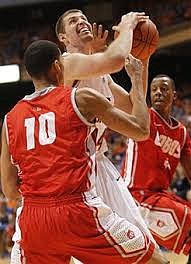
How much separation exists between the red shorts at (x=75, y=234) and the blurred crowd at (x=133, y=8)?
6260 millimetres

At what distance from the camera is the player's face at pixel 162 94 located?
596 cm

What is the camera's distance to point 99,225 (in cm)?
336

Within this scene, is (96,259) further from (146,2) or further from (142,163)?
(146,2)

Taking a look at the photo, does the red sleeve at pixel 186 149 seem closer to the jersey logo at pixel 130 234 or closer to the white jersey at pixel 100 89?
the white jersey at pixel 100 89

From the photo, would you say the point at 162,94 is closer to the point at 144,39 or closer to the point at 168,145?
the point at 168,145

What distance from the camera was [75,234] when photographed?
3289 mm

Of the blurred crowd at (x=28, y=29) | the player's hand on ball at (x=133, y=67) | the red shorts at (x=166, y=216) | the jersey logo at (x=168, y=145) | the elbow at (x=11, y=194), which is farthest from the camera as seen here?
the blurred crowd at (x=28, y=29)

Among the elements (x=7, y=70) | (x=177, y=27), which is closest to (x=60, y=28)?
(x=177, y=27)

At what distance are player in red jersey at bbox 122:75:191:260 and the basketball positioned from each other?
148 cm

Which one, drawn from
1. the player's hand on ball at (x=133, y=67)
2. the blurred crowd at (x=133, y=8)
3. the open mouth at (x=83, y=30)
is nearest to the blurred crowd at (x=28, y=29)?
the blurred crowd at (x=133, y=8)

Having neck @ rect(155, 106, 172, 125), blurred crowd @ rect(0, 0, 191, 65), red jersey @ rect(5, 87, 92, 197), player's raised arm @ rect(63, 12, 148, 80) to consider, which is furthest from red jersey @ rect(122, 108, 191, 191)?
blurred crowd @ rect(0, 0, 191, 65)

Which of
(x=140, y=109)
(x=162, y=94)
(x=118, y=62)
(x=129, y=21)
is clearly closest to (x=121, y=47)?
(x=118, y=62)

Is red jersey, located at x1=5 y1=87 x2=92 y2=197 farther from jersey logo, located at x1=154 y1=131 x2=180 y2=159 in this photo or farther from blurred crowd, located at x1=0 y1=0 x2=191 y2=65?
blurred crowd, located at x1=0 y1=0 x2=191 y2=65

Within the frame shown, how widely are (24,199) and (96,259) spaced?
0.46 m
